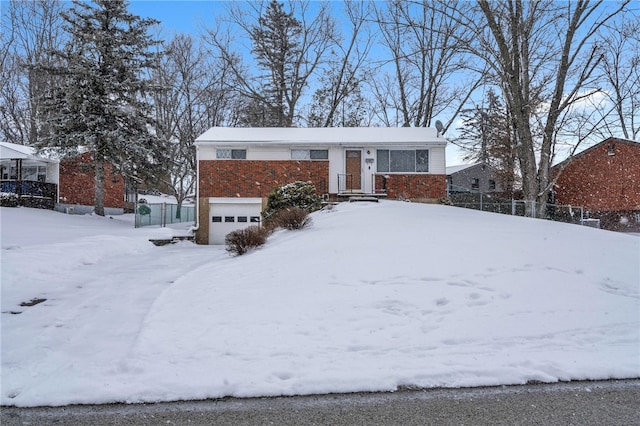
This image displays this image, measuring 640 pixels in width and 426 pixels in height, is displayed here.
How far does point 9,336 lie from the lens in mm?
4703

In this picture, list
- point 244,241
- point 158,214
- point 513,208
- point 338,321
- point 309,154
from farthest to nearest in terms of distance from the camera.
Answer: point 158,214 → point 309,154 → point 513,208 → point 244,241 → point 338,321

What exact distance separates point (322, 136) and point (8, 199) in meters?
16.8

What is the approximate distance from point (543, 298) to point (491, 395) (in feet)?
7.69

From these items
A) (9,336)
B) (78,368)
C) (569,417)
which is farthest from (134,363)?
(569,417)

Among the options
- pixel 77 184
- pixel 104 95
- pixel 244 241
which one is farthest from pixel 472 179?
pixel 244 241

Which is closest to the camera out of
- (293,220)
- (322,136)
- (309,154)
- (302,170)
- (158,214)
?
(293,220)

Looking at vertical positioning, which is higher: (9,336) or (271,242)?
(271,242)

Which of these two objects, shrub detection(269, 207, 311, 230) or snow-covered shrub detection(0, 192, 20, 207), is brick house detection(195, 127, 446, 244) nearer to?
shrub detection(269, 207, 311, 230)

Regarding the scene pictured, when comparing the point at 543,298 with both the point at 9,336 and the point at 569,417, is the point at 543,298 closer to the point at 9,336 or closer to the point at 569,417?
the point at 569,417

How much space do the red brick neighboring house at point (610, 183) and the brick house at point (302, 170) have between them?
973 cm

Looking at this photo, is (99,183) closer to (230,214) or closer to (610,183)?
(230,214)

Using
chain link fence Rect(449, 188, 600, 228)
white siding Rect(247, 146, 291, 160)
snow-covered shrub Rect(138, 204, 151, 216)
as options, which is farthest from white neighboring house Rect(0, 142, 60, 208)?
chain link fence Rect(449, 188, 600, 228)

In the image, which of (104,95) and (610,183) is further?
(610,183)

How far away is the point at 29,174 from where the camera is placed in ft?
85.1
